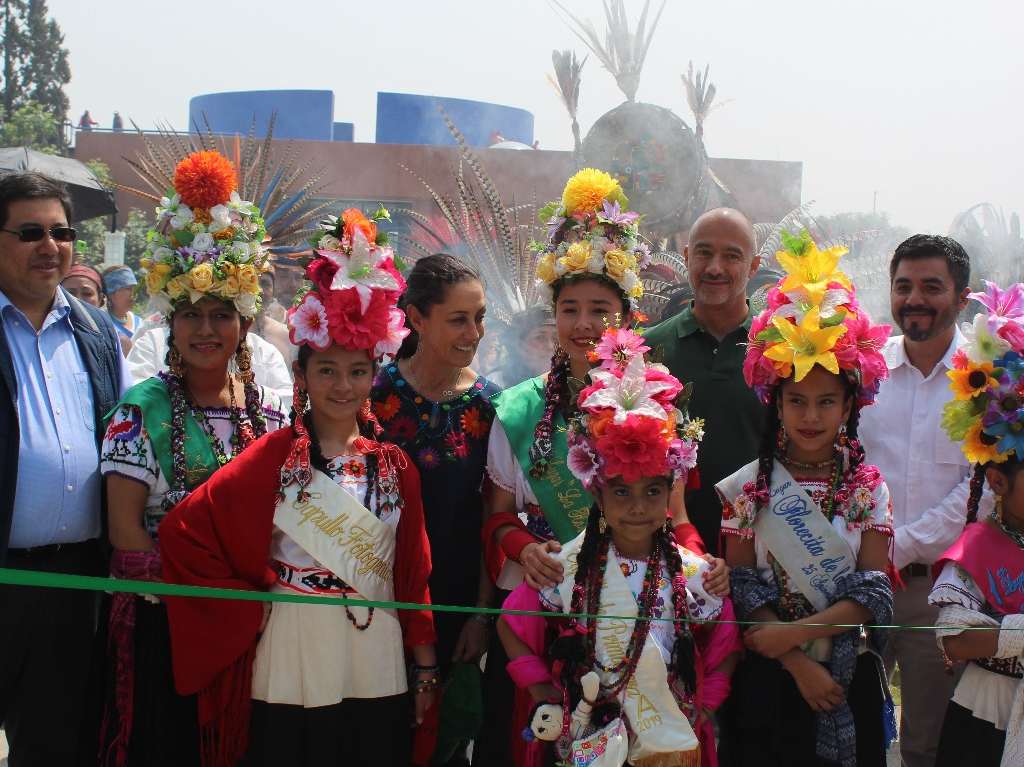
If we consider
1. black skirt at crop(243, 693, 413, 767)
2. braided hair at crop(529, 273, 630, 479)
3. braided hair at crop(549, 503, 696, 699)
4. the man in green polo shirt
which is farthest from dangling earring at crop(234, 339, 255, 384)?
the man in green polo shirt

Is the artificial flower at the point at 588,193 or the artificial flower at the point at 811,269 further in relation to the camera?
the artificial flower at the point at 588,193

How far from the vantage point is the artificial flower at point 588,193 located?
3.95 m

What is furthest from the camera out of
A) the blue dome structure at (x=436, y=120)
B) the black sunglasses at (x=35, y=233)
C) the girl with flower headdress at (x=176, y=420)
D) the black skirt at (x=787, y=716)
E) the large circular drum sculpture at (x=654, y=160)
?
the blue dome structure at (x=436, y=120)

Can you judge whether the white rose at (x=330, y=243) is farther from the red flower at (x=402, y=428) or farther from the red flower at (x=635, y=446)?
the red flower at (x=635, y=446)

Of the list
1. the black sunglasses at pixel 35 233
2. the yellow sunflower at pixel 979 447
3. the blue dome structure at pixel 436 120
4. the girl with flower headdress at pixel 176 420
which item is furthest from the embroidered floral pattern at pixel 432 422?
the blue dome structure at pixel 436 120

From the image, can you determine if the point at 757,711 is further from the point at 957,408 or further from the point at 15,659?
the point at 15,659

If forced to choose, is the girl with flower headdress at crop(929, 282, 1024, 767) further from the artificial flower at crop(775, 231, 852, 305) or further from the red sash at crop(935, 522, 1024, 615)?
the artificial flower at crop(775, 231, 852, 305)

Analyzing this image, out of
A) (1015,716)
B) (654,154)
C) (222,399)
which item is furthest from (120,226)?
(1015,716)

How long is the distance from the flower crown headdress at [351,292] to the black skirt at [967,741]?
7.10 ft

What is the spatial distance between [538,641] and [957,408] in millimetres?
1568

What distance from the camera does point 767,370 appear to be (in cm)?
339

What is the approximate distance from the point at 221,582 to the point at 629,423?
1313mm

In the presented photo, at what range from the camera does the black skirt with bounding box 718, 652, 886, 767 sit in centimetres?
321

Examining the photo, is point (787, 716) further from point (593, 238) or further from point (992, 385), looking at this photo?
point (593, 238)
